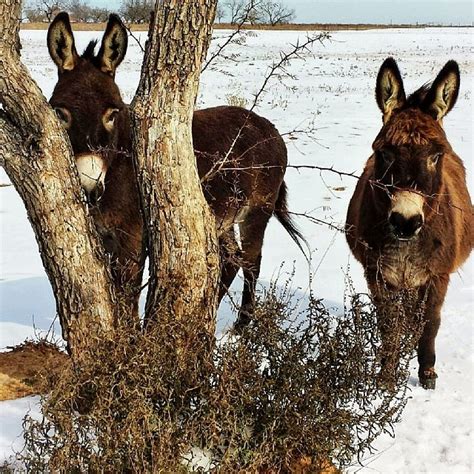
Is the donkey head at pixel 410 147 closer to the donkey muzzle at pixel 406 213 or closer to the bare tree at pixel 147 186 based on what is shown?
the donkey muzzle at pixel 406 213

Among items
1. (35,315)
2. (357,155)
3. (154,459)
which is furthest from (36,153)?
(357,155)

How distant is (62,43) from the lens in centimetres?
397

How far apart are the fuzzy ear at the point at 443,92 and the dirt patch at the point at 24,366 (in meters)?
2.59

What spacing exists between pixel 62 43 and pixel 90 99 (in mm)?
446

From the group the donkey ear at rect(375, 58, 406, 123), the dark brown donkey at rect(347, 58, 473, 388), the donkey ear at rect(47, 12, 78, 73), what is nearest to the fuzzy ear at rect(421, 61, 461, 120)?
the dark brown donkey at rect(347, 58, 473, 388)

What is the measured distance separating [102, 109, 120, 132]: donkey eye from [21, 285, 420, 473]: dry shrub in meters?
1.61

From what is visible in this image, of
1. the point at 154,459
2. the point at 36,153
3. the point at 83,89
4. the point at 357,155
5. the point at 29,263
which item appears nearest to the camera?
the point at 154,459

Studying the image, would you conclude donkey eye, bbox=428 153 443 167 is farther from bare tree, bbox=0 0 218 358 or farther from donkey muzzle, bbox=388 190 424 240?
bare tree, bbox=0 0 218 358

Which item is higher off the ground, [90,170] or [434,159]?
[434,159]

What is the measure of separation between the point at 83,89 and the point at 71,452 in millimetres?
2313

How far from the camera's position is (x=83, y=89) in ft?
12.8

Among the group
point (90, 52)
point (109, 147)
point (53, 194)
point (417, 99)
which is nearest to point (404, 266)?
point (417, 99)

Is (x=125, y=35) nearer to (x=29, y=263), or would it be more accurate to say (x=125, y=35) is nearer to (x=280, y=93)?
(x=29, y=263)

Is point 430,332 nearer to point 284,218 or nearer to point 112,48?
point 284,218
